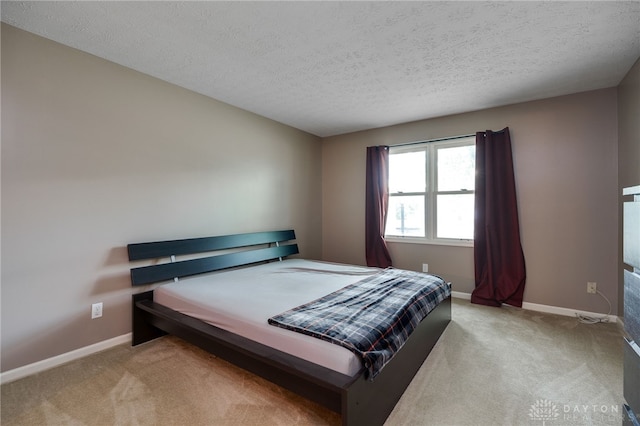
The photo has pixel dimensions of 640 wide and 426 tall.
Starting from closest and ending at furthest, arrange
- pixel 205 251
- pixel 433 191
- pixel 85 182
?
pixel 85 182 < pixel 205 251 < pixel 433 191

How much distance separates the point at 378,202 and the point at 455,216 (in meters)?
1.06

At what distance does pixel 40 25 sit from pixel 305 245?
143 inches

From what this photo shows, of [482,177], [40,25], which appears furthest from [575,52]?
[40,25]

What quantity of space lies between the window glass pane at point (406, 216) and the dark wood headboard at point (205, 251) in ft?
5.12

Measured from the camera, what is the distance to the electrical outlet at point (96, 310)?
229cm

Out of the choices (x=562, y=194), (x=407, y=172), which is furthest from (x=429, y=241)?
(x=562, y=194)

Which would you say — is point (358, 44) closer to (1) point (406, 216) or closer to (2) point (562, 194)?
(1) point (406, 216)

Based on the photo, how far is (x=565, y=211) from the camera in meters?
3.05

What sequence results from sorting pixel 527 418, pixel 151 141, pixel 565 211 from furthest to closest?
pixel 565 211 → pixel 151 141 → pixel 527 418

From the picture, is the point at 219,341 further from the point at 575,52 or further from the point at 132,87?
the point at 575,52

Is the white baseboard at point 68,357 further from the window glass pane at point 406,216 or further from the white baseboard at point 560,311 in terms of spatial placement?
the window glass pane at point 406,216

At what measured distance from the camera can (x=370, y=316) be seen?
1772 mm

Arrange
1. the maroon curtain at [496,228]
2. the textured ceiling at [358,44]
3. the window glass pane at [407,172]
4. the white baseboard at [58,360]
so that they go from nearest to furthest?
the textured ceiling at [358,44]
the white baseboard at [58,360]
the maroon curtain at [496,228]
the window glass pane at [407,172]

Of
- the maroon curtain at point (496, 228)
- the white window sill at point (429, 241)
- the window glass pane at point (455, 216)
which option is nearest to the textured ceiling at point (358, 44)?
the maroon curtain at point (496, 228)
